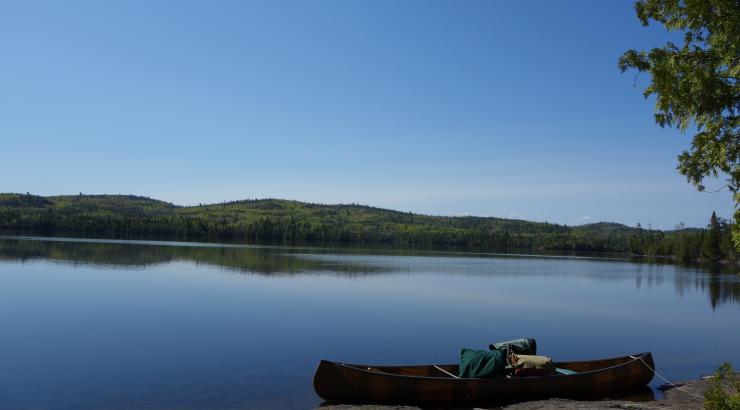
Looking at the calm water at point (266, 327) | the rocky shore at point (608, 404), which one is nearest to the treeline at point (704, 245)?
the calm water at point (266, 327)

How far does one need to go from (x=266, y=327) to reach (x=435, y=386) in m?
16.8

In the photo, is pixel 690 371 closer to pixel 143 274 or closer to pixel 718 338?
pixel 718 338

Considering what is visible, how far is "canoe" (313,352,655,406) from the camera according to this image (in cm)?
1914

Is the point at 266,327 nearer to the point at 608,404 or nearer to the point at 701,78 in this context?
the point at 608,404

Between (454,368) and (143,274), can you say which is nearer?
(454,368)

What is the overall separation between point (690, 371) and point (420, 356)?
13.8m

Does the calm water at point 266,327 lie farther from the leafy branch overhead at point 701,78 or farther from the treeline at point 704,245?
the treeline at point 704,245

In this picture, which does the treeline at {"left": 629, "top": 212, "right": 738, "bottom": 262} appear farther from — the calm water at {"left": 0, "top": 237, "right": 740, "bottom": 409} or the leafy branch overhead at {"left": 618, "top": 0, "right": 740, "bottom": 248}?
the leafy branch overhead at {"left": 618, "top": 0, "right": 740, "bottom": 248}

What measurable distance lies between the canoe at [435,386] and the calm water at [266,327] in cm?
146

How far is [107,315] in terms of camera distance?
35500 millimetres

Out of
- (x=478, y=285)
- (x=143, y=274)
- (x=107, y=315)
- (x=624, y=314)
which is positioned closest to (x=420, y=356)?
(x=107, y=315)

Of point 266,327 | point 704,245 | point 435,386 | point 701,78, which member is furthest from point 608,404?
point 704,245

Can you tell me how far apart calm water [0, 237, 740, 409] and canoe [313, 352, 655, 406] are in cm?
146

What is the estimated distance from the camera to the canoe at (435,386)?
19.1 m
